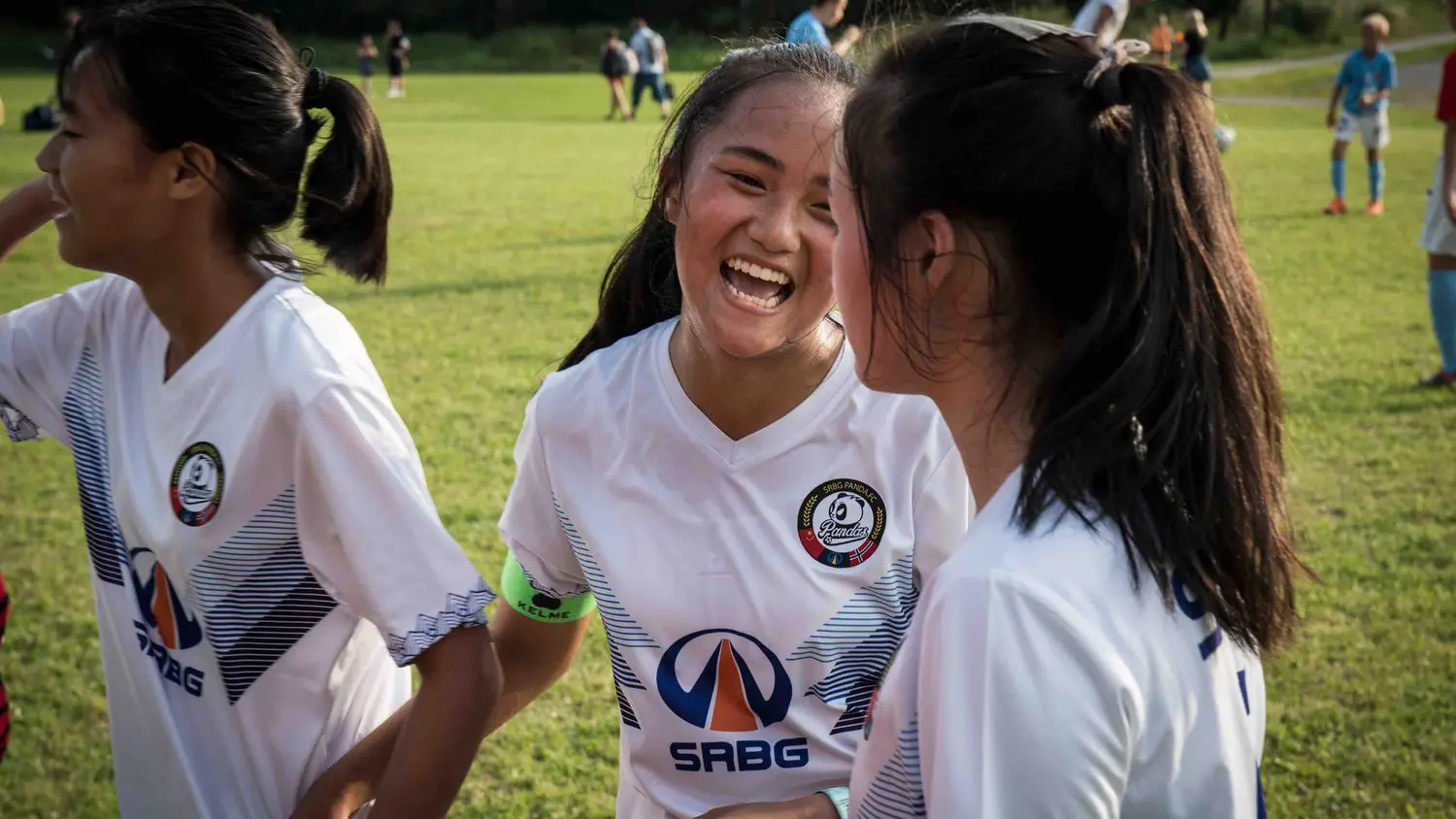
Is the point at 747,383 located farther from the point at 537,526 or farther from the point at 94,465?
the point at 94,465

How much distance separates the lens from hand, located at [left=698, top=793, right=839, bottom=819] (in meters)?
1.66

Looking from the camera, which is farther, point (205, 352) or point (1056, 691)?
point (205, 352)

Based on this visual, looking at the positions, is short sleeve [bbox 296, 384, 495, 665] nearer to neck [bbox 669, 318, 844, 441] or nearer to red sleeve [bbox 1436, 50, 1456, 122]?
neck [bbox 669, 318, 844, 441]

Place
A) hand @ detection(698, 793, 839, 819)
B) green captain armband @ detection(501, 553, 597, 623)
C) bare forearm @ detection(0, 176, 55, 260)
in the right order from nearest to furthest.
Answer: hand @ detection(698, 793, 839, 819) < green captain armband @ detection(501, 553, 597, 623) < bare forearm @ detection(0, 176, 55, 260)

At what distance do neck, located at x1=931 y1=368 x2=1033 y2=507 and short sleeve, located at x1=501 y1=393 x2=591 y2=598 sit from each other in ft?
2.51

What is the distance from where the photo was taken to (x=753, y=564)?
189cm

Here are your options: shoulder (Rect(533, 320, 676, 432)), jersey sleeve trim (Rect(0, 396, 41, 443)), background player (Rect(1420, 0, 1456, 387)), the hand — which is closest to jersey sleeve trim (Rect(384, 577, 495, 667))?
shoulder (Rect(533, 320, 676, 432))

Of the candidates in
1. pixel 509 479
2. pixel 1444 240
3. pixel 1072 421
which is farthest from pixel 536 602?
pixel 1444 240

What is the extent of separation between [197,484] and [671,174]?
864mm

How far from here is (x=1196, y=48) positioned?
19344 millimetres

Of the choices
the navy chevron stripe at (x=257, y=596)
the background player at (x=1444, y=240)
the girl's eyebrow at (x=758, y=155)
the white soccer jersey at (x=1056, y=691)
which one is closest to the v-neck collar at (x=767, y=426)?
the girl's eyebrow at (x=758, y=155)

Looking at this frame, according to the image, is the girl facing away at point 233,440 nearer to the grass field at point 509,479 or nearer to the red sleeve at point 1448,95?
the grass field at point 509,479

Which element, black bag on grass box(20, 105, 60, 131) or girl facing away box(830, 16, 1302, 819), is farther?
black bag on grass box(20, 105, 60, 131)

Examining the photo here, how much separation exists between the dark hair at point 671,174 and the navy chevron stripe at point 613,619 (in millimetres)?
374
